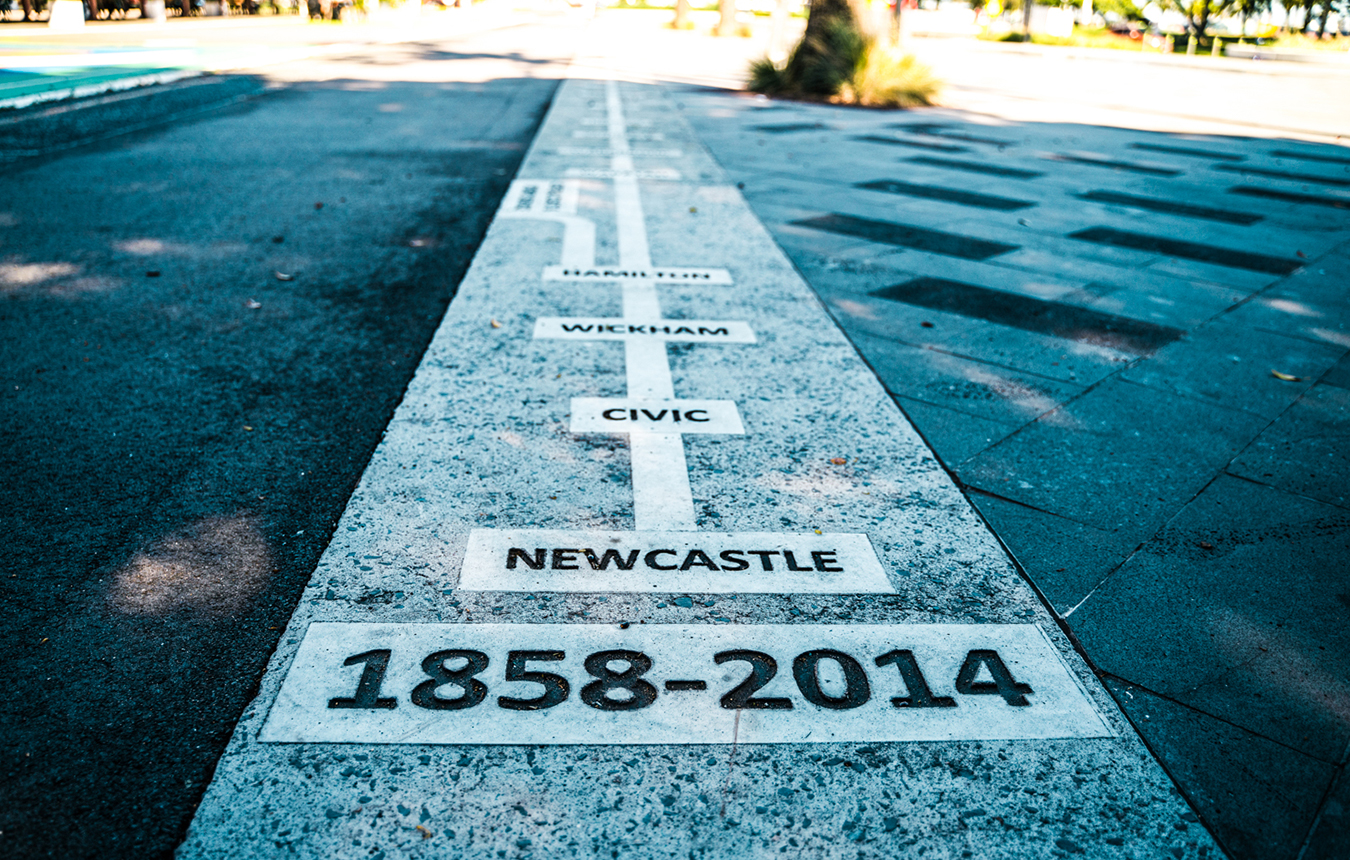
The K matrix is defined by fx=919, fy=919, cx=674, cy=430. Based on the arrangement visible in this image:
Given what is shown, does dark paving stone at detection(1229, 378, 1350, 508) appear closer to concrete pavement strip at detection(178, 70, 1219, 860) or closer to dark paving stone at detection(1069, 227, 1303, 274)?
concrete pavement strip at detection(178, 70, 1219, 860)

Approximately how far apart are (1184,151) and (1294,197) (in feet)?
10.4

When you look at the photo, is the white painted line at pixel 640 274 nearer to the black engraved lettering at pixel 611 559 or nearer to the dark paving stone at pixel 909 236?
the dark paving stone at pixel 909 236

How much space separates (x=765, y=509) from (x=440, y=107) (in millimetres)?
13238

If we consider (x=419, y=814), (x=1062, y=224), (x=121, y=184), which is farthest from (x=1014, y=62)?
(x=419, y=814)

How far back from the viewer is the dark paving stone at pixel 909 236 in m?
7.39

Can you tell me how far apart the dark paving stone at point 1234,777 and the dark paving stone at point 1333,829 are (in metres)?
0.02

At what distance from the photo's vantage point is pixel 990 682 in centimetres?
264

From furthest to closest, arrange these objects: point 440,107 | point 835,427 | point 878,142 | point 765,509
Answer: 1. point 440,107
2. point 878,142
3. point 835,427
4. point 765,509

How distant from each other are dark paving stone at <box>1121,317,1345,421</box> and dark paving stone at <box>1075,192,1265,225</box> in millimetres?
3861

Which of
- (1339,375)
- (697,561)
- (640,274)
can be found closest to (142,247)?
(640,274)

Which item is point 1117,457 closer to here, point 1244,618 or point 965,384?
point 965,384

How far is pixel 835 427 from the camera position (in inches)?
166

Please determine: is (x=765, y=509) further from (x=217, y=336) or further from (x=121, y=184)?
(x=121, y=184)

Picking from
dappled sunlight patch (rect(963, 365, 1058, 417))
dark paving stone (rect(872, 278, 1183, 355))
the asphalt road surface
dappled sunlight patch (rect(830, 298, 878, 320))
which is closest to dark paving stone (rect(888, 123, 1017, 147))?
the asphalt road surface
